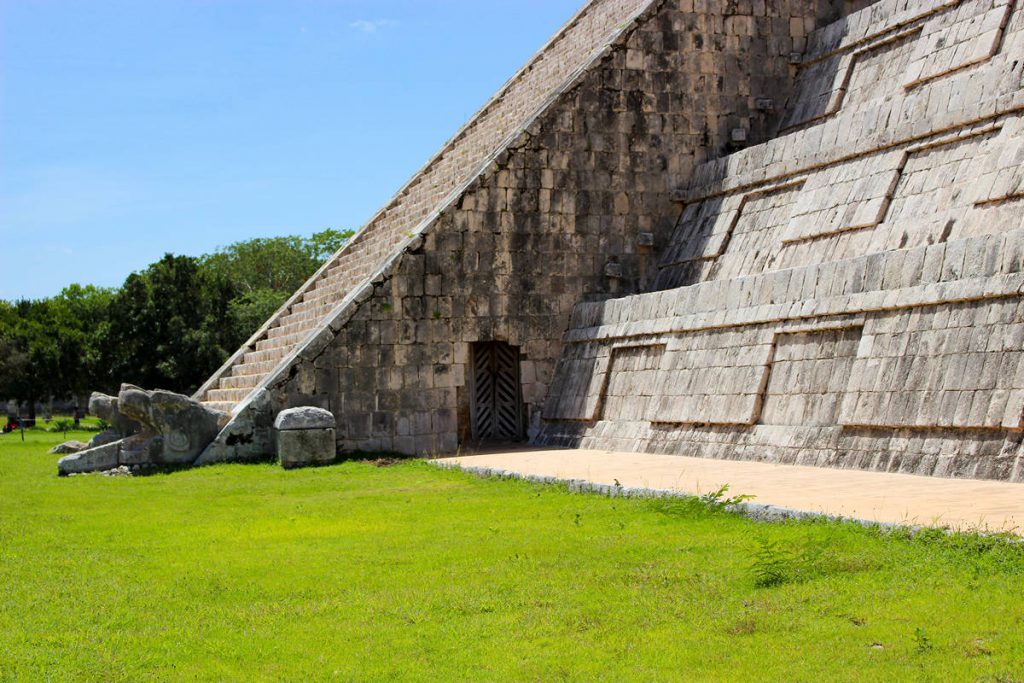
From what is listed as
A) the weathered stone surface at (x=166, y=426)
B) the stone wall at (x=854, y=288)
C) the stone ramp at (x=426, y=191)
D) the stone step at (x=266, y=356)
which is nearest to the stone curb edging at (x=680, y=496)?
the stone wall at (x=854, y=288)

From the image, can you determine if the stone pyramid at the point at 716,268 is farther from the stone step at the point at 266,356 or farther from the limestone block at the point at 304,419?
the limestone block at the point at 304,419

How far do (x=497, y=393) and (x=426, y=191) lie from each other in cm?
596

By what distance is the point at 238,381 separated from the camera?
20.1 m

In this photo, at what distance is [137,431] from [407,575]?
428 inches

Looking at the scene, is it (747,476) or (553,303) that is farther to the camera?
(553,303)

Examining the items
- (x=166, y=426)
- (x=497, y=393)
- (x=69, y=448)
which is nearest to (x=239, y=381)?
(x=69, y=448)

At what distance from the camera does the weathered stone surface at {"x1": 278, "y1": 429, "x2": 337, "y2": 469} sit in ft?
50.4

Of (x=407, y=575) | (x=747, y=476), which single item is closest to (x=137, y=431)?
(x=747, y=476)

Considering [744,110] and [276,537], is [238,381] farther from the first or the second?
[276,537]

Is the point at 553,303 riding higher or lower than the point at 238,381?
higher

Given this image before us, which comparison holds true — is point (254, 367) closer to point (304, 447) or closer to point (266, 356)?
point (266, 356)

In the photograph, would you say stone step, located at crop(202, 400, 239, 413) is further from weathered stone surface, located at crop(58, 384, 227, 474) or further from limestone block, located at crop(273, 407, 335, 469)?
limestone block, located at crop(273, 407, 335, 469)

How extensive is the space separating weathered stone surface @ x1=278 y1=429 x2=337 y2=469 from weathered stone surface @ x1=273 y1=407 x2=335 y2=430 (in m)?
0.07

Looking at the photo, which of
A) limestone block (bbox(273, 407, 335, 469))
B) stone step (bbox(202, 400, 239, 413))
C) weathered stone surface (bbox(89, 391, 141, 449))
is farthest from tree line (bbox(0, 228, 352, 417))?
limestone block (bbox(273, 407, 335, 469))
